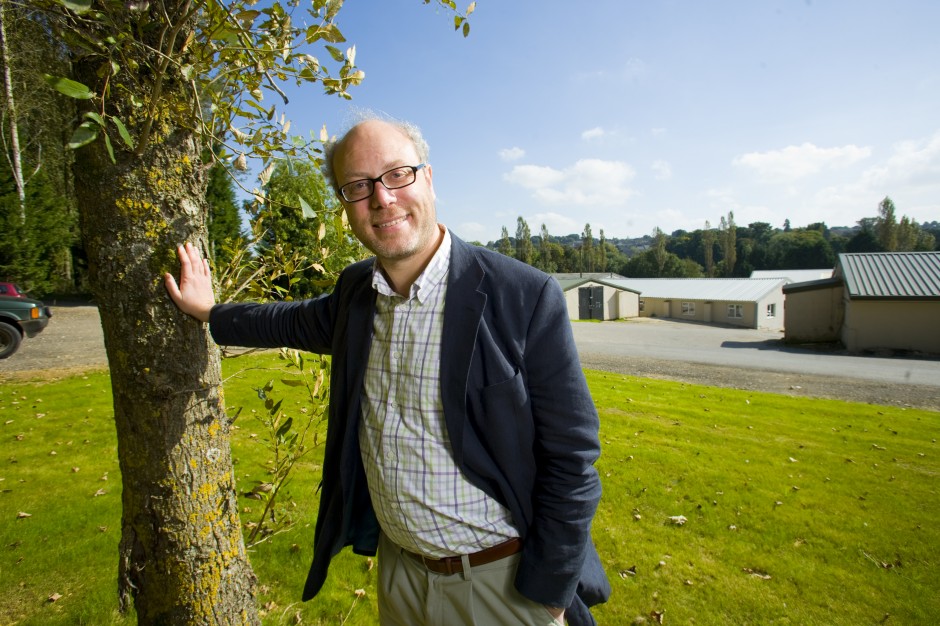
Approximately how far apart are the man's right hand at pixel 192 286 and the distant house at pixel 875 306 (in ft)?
85.2

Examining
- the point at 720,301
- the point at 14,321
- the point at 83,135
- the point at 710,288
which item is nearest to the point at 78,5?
the point at 83,135

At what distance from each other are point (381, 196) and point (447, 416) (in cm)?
86

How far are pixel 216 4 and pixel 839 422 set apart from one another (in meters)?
10.6

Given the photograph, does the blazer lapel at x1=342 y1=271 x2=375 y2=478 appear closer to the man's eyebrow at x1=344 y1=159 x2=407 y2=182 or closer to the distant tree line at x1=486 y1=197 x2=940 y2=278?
the man's eyebrow at x1=344 y1=159 x2=407 y2=182

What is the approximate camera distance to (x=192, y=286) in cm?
192

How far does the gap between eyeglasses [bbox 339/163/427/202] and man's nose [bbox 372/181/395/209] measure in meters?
0.01

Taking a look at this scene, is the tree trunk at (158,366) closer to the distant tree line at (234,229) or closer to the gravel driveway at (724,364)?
the distant tree line at (234,229)

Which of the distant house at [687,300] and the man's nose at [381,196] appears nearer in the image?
the man's nose at [381,196]

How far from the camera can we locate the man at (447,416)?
1.64 meters

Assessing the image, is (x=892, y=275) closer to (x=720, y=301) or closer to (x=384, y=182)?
(x=720, y=301)

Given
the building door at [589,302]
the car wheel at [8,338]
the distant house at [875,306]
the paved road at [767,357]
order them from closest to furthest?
the car wheel at [8,338] < the paved road at [767,357] < the distant house at [875,306] < the building door at [589,302]

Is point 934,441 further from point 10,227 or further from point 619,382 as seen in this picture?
point 10,227

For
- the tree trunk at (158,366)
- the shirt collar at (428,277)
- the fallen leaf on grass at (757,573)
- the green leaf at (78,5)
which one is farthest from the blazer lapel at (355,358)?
the fallen leaf on grass at (757,573)

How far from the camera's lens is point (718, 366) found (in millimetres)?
15484
